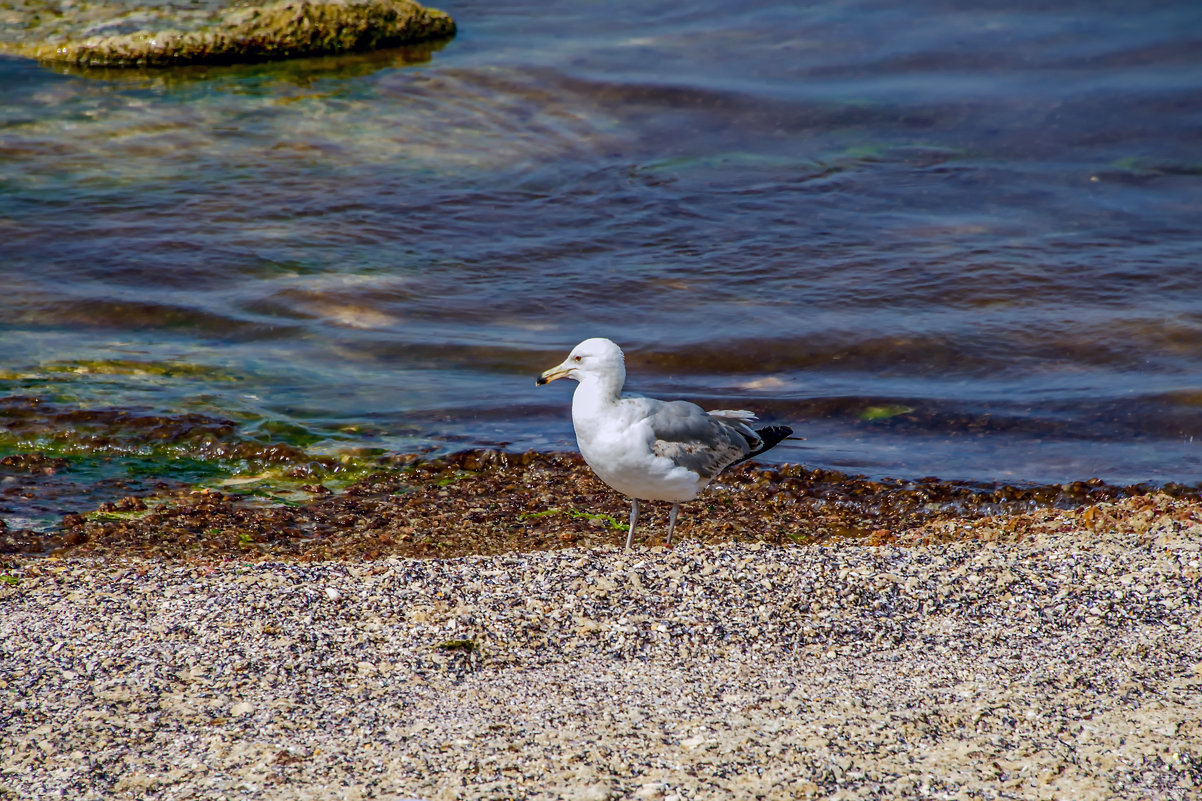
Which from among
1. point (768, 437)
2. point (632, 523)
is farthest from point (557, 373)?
point (768, 437)

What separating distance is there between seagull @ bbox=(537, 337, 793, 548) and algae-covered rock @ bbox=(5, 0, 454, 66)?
1131 centimetres

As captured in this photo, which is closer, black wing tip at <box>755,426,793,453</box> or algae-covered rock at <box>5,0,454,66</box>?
black wing tip at <box>755,426,793,453</box>

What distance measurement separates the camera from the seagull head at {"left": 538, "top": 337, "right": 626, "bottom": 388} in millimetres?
5375

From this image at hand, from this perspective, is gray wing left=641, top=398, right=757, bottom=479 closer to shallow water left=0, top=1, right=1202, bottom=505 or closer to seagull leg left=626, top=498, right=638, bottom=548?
seagull leg left=626, top=498, right=638, bottom=548

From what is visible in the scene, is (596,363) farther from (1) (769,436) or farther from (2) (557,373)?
(1) (769,436)

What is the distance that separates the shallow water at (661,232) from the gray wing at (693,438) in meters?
1.34

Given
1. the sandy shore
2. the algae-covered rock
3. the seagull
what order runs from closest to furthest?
the sandy shore
the seagull
the algae-covered rock

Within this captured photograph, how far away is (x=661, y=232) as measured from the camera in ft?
35.3

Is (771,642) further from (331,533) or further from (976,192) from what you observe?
(976,192)

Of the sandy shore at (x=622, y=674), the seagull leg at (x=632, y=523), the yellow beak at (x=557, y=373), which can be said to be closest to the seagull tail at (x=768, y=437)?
the seagull leg at (x=632, y=523)

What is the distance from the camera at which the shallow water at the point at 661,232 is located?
7738mm

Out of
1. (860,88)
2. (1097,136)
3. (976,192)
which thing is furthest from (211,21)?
(1097,136)

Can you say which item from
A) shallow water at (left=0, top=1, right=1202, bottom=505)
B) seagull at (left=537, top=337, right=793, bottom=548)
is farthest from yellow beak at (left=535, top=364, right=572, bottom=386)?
shallow water at (left=0, top=1, right=1202, bottom=505)

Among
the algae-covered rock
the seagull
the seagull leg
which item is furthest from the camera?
the algae-covered rock
